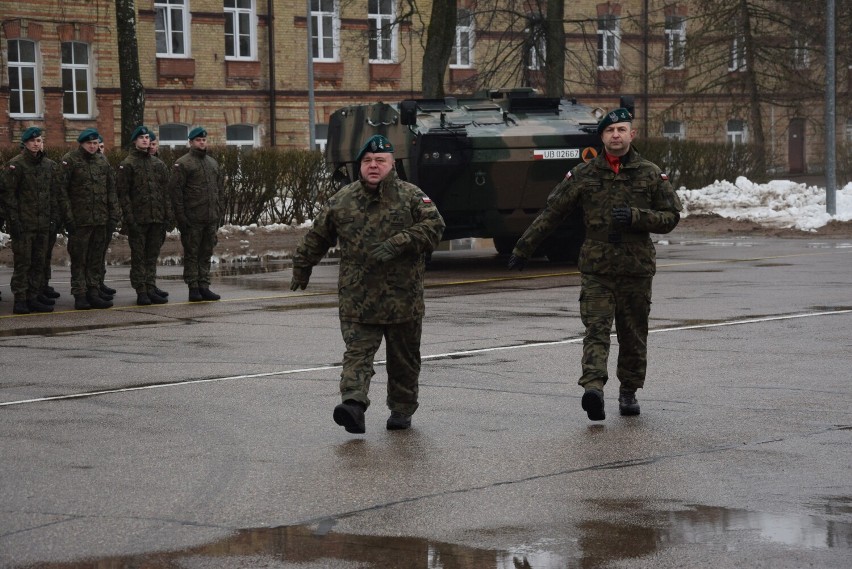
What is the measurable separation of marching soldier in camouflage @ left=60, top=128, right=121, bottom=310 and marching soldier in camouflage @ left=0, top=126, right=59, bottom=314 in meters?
0.20

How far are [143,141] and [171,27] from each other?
25769 millimetres

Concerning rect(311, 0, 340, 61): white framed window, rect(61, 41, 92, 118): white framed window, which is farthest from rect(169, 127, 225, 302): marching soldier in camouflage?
rect(311, 0, 340, 61): white framed window

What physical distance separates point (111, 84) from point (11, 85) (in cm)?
270

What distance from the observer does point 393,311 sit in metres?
8.46

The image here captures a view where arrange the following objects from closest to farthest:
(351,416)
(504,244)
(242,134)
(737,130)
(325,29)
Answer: (351,416), (504,244), (242,134), (325,29), (737,130)

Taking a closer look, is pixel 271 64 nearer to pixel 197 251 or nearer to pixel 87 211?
pixel 197 251

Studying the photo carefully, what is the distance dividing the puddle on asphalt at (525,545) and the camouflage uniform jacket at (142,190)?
1037 cm

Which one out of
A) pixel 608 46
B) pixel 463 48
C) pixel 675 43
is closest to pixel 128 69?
pixel 463 48

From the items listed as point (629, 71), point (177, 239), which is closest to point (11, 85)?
point (177, 239)

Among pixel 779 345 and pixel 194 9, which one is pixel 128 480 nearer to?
pixel 779 345

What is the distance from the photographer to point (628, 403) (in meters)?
8.92

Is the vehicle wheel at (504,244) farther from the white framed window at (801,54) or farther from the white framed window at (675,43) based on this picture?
the white framed window at (801,54)

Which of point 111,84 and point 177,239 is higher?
point 111,84

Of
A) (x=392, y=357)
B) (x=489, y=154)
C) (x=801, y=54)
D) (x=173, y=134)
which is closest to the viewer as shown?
(x=392, y=357)
